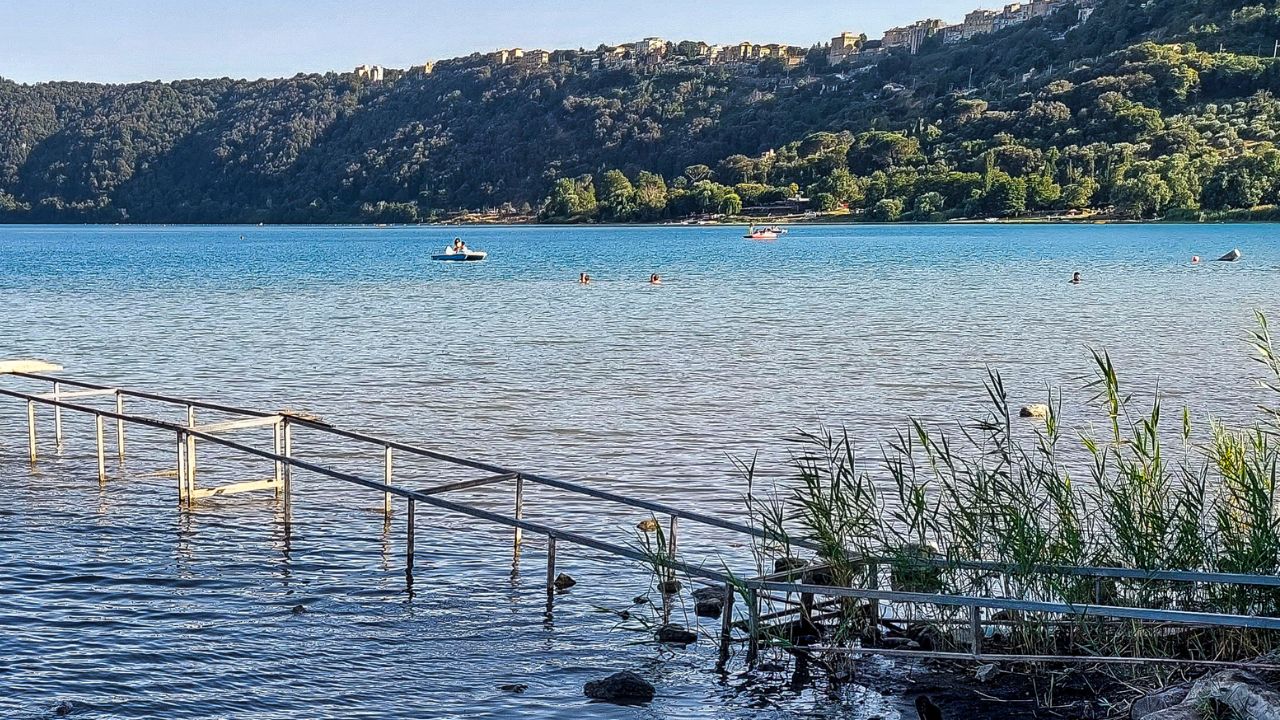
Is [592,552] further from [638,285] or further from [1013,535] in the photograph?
[638,285]

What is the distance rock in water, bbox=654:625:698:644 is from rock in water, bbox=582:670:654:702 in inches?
46.5

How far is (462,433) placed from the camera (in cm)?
2292

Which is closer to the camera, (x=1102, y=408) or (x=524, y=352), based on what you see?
(x=1102, y=408)

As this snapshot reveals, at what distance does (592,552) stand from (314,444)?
8147mm

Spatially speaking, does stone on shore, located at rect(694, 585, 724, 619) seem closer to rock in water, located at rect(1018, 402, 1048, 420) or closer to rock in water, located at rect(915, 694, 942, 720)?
rock in water, located at rect(915, 694, 942, 720)

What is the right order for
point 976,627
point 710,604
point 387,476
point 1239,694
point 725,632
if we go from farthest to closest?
1. point 387,476
2. point 710,604
3. point 725,632
4. point 976,627
5. point 1239,694

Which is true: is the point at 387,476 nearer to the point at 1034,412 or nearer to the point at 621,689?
the point at 621,689

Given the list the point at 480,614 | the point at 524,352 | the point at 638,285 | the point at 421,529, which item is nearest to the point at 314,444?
the point at 421,529

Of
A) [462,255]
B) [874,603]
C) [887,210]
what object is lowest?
[462,255]

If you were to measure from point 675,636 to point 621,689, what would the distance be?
1.38 meters

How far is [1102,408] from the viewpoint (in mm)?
24547

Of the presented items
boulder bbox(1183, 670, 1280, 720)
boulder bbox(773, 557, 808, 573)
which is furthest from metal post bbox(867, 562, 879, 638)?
boulder bbox(1183, 670, 1280, 720)

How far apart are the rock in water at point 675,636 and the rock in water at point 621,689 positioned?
118 centimetres

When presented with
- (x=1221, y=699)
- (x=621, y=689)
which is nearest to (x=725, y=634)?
(x=621, y=689)
